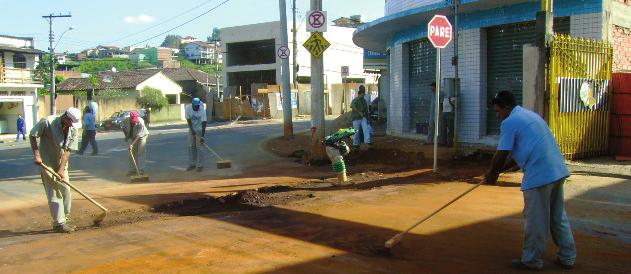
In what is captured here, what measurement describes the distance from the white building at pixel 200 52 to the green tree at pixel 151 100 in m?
74.1

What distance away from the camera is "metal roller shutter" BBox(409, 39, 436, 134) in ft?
48.2

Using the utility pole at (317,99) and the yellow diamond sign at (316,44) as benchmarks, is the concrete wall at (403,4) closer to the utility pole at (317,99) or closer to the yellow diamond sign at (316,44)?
the utility pole at (317,99)

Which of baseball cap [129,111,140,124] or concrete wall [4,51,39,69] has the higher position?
concrete wall [4,51,39,69]

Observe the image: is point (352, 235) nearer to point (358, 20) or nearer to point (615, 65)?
point (615, 65)

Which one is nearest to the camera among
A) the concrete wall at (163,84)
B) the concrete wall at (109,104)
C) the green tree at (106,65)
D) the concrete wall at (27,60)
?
the concrete wall at (27,60)

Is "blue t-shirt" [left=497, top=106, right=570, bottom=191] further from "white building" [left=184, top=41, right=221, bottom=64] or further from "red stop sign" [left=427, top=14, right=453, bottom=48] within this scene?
"white building" [left=184, top=41, right=221, bottom=64]

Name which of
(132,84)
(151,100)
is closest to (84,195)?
(151,100)

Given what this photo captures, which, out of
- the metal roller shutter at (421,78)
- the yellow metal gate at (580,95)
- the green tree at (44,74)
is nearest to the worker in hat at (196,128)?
the metal roller shutter at (421,78)

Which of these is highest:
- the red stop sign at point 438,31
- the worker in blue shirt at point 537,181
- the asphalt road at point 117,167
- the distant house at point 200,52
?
the distant house at point 200,52

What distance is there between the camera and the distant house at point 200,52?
12653 centimetres

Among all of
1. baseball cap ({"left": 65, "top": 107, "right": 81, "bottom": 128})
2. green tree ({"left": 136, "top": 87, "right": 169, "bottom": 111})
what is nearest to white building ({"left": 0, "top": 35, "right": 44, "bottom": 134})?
green tree ({"left": 136, "top": 87, "right": 169, "bottom": 111})

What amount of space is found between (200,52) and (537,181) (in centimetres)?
13560

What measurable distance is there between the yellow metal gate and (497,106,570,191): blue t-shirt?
535 centimetres

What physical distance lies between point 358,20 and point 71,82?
31.0m
